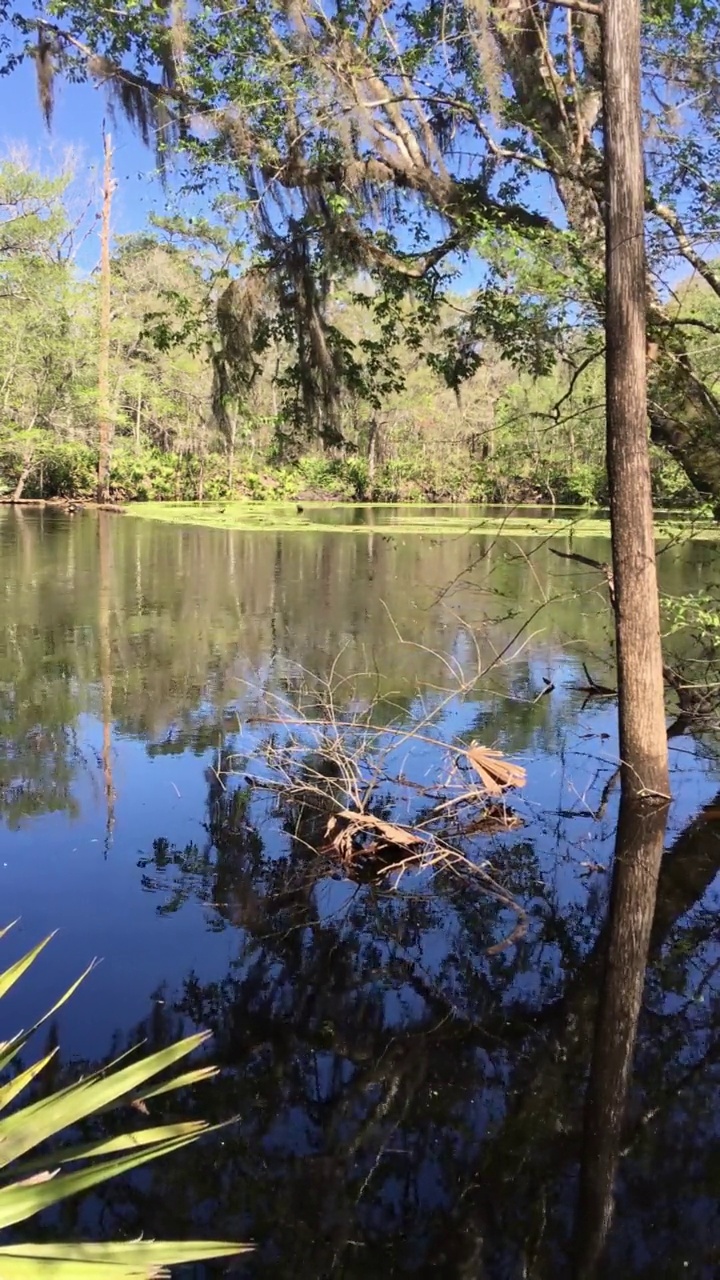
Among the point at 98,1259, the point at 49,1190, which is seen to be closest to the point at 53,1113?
the point at 49,1190

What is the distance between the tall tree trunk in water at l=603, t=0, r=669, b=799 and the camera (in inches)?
197

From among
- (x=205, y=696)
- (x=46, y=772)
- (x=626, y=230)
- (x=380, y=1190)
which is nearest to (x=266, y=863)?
(x=46, y=772)

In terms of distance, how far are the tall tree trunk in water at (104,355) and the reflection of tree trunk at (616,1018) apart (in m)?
28.3

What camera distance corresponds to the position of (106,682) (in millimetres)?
8344

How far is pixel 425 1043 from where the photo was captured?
3260 mm

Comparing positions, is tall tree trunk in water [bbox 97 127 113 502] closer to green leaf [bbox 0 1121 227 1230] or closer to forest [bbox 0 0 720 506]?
forest [bbox 0 0 720 506]

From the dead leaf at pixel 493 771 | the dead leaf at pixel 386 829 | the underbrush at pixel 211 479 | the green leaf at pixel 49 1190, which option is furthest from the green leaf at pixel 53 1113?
the underbrush at pixel 211 479

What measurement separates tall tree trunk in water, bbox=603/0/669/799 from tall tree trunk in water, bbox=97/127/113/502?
27.6m

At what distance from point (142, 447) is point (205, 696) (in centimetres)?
2818

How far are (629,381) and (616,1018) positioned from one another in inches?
128

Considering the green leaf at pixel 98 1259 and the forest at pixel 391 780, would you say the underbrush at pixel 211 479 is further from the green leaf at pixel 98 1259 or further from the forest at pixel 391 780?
the green leaf at pixel 98 1259

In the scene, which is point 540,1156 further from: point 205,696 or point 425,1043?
point 205,696

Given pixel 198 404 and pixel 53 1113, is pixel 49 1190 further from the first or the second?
pixel 198 404

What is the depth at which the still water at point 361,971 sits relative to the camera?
2453 mm
